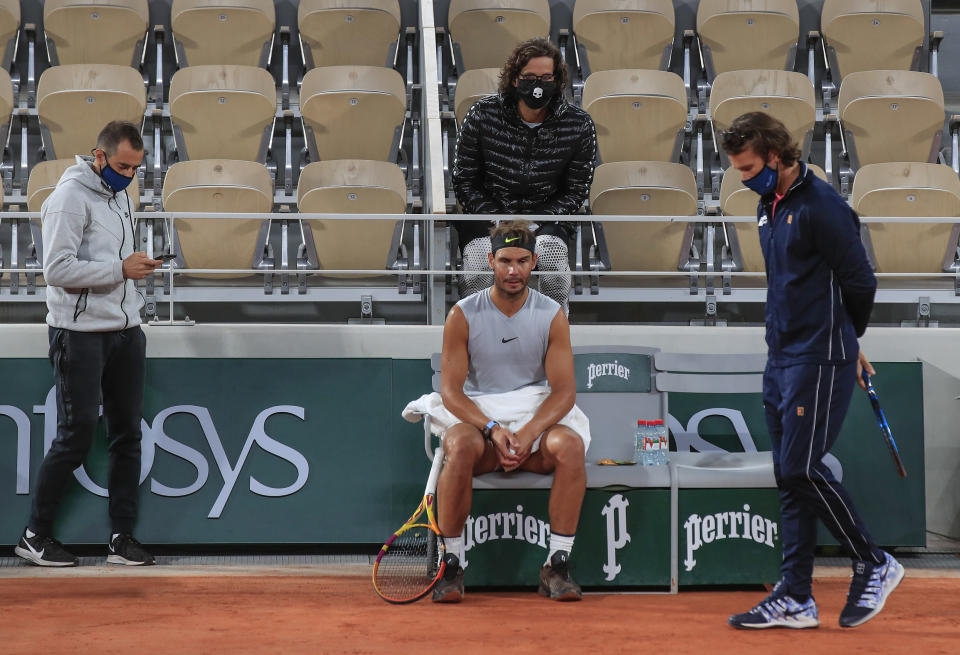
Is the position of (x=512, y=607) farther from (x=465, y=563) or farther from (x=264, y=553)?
(x=264, y=553)

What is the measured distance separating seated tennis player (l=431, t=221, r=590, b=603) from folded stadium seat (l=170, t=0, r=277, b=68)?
3795 millimetres

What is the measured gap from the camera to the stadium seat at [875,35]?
7520mm

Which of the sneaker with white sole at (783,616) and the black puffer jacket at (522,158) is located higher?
the black puffer jacket at (522,158)

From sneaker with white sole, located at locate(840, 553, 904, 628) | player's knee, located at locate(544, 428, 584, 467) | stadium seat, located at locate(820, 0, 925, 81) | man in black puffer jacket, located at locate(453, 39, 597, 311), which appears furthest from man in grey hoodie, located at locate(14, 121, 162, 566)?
stadium seat, located at locate(820, 0, 925, 81)

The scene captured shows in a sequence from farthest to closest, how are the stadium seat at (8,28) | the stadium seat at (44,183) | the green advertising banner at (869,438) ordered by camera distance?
the stadium seat at (8,28), the stadium seat at (44,183), the green advertising banner at (869,438)

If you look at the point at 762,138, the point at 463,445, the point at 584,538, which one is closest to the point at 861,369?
the point at 762,138

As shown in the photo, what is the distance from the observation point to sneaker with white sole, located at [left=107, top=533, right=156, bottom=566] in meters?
4.70

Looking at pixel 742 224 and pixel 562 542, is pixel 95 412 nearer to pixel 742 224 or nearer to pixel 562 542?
pixel 562 542

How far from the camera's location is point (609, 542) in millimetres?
4281

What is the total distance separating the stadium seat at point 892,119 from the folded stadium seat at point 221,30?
378 centimetres

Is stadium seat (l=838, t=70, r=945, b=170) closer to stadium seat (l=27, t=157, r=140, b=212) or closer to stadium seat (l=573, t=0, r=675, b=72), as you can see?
stadium seat (l=573, t=0, r=675, b=72)

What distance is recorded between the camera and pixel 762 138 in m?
3.42

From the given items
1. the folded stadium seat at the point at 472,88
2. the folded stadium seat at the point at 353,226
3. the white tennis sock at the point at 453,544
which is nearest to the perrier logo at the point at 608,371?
the white tennis sock at the point at 453,544

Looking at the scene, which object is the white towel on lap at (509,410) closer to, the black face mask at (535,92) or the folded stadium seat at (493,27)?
the black face mask at (535,92)
